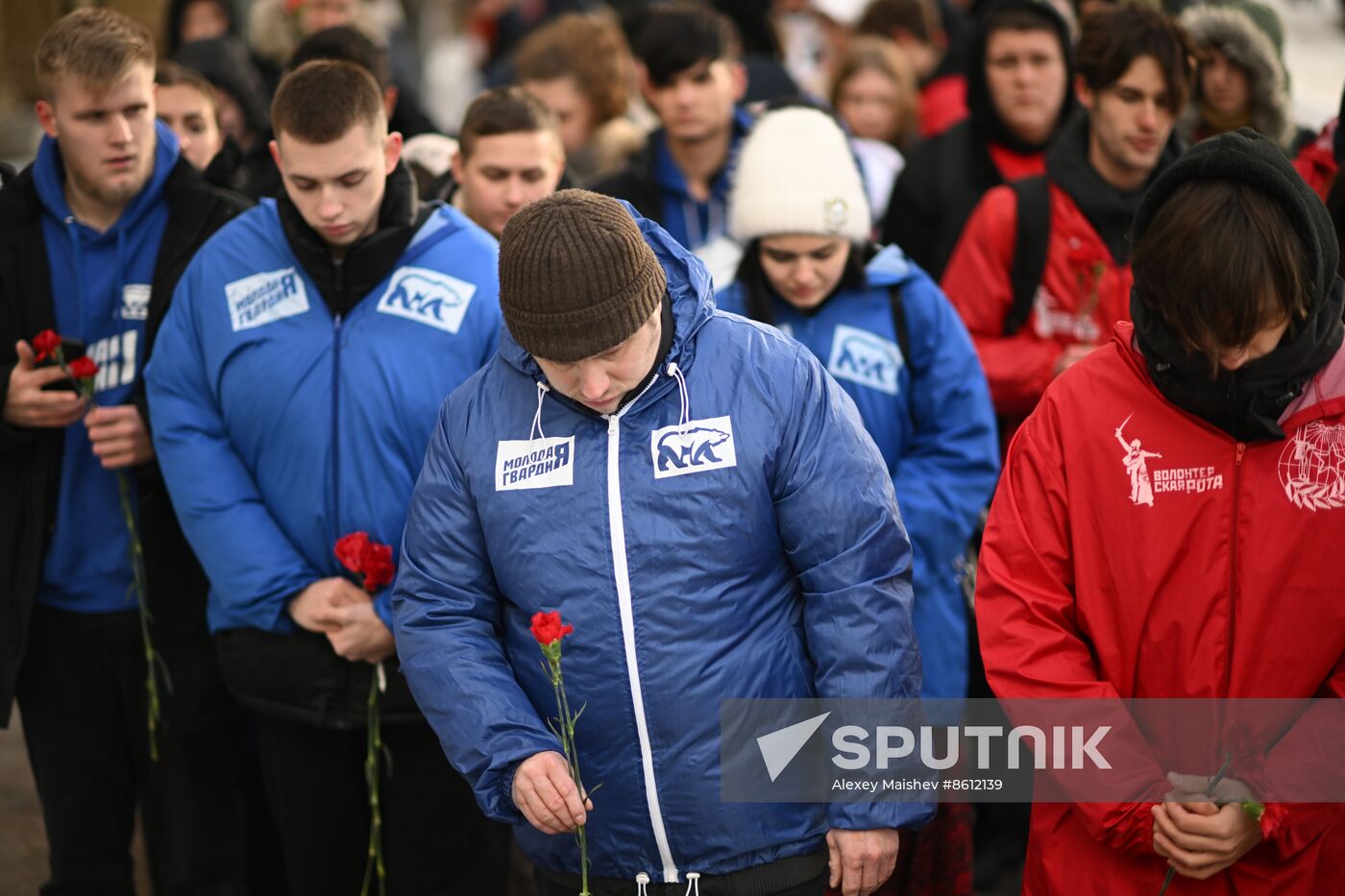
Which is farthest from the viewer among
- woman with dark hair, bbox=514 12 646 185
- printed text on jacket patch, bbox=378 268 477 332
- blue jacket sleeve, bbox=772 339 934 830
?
woman with dark hair, bbox=514 12 646 185

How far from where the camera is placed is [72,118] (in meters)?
4.35


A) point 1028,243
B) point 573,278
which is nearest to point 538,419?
point 573,278

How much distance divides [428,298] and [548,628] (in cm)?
146

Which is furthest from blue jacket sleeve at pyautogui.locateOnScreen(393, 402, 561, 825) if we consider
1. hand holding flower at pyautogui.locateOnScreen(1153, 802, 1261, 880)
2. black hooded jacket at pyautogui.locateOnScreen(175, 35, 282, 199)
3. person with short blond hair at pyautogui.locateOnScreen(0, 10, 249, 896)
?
black hooded jacket at pyautogui.locateOnScreen(175, 35, 282, 199)

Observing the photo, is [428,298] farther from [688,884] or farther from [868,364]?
[688,884]

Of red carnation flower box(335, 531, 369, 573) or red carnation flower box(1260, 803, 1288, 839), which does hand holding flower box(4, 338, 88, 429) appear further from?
red carnation flower box(1260, 803, 1288, 839)

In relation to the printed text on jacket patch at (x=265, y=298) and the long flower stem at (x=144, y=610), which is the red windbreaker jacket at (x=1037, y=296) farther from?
the long flower stem at (x=144, y=610)

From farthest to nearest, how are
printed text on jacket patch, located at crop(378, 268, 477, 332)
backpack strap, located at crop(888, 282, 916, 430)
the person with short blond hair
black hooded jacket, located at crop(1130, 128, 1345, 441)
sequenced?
the person with short blond hair, backpack strap, located at crop(888, 282, 916, 430), printed text on jacket patch, located at crop(378, 268, 477, 332), black hooded jacket, located at crop(1130, 128, 1345, 441)

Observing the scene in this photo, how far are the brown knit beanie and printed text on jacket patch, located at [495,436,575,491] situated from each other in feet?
0.72

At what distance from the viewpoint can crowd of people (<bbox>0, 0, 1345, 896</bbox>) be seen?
2885 millimetres

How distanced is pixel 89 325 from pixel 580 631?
7.03 feet

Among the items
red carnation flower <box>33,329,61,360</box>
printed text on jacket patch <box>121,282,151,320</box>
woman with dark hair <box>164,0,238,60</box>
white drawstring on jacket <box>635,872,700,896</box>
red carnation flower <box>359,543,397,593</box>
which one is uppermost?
woman with dark hair <box>164,0,238,60</box>

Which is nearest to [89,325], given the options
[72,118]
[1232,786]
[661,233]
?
[72,118]

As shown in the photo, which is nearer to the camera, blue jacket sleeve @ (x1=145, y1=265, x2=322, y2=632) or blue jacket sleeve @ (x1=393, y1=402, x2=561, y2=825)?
blue jacket sleeve @ (x1=393, y1=402, x2=561, y2=825)
